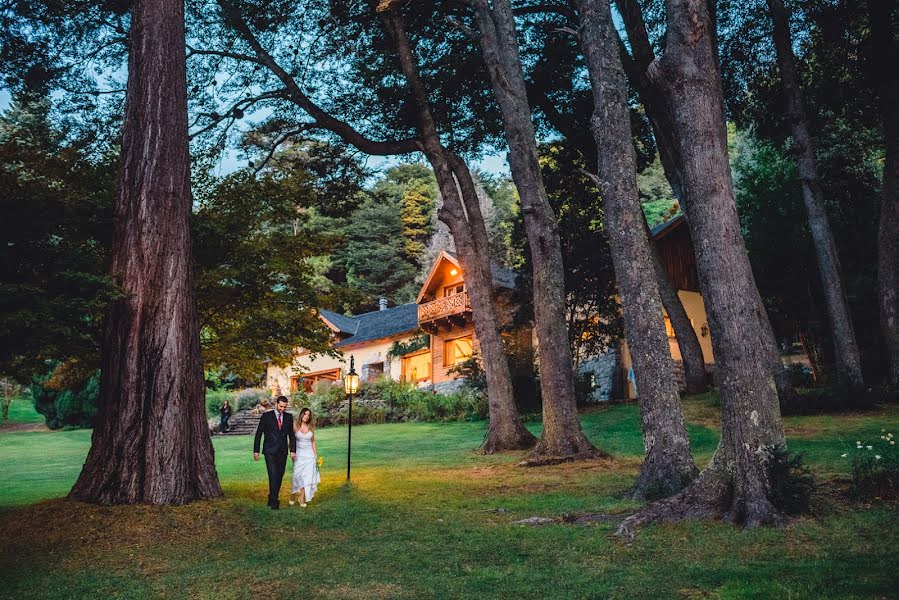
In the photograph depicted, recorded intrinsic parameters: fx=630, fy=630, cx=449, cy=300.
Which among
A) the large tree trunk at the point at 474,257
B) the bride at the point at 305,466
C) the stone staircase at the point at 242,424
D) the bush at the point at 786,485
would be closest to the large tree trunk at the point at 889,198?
the large tree trunk at the point at 474,257

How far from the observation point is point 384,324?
38.7 m

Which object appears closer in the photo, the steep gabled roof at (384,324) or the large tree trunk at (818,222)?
the large tree trunk at (818,222)

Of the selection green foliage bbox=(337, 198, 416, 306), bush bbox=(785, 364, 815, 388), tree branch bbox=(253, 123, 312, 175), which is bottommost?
bush bbox=(785, 364, 815, 388)

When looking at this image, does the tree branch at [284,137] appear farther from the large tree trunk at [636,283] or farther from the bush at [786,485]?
the bush at [786,485]

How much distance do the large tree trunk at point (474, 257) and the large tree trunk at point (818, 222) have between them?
7946 mm

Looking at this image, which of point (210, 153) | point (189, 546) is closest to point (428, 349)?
point (210, 153)

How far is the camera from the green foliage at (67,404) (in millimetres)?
30688

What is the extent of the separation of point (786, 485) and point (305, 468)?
640cm

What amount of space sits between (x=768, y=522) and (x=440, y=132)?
45.7ft

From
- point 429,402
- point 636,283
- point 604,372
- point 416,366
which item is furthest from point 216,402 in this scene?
point 636,283

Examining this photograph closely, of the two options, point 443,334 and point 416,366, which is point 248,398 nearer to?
point 416,366

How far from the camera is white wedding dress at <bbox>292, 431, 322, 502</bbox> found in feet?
30.2

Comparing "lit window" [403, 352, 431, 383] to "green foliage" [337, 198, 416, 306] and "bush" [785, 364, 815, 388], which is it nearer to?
"green foliage" [337, 198, 416, 306]

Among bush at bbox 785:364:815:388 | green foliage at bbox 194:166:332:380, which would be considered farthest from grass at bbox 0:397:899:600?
bush at bbox 785:364:815:388
